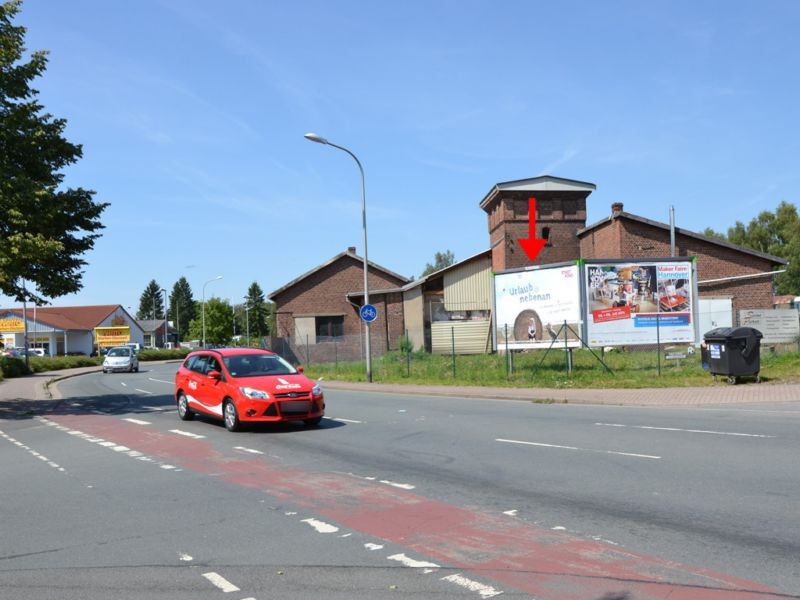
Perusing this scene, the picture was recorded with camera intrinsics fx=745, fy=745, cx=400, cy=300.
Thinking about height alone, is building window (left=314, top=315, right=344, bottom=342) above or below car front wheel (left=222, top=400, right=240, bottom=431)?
above

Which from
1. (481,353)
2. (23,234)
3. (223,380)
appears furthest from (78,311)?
(223,380)

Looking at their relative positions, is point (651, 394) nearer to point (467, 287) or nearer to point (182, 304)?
point (467, 287)

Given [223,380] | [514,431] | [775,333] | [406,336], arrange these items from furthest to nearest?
[406,336], [775,333], [223,380], [514,431]

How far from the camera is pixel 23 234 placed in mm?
18250

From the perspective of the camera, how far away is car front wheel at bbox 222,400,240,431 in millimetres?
13650

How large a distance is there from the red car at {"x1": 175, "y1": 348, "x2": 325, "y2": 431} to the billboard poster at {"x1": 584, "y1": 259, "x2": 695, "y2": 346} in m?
A: 12.7

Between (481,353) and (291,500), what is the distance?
28.7 meters

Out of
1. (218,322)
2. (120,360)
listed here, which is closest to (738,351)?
(120,360)

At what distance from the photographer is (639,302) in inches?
962

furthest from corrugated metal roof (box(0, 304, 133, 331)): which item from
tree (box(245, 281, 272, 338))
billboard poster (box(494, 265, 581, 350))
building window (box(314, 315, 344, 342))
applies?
billboard poster (box(494, 265, 581, 350))

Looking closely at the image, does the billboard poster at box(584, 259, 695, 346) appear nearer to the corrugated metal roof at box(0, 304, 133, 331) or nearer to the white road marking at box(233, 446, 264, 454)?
the white road marking at box(233, 446, 264, 454)

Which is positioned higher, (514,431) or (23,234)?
(23,234)

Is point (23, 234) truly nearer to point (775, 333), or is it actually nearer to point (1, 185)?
point (1, 185)

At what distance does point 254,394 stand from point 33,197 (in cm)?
901
